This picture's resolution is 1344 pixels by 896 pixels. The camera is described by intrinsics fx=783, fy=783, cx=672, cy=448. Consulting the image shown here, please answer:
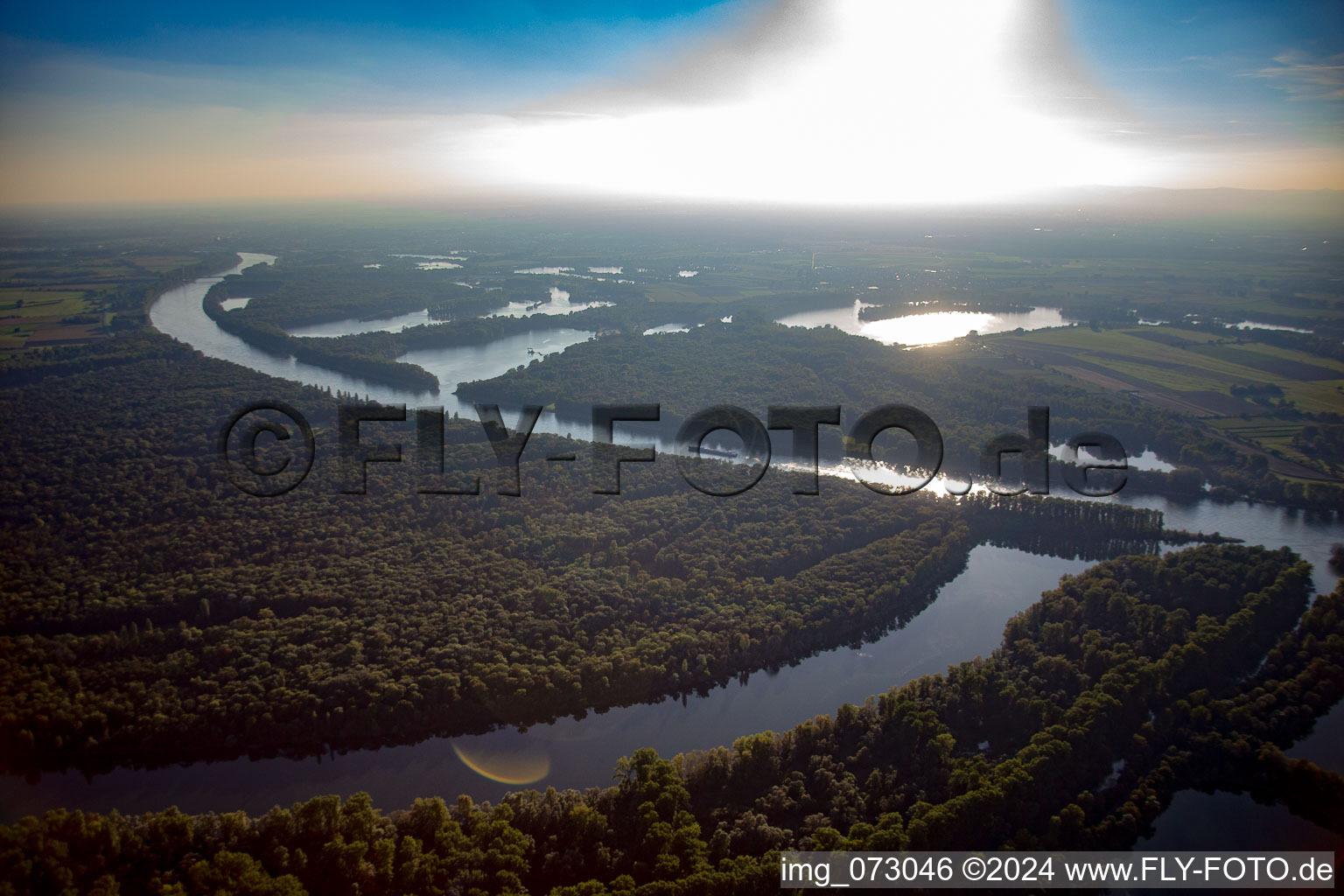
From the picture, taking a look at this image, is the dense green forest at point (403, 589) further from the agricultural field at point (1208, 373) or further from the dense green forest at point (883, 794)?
the agricultural field at point (1208, 373)

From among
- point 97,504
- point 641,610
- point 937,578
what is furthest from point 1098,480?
point 97,504

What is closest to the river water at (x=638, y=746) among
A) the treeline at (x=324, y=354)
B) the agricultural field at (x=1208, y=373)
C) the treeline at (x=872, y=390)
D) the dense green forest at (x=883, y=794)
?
the dense green forest at (x=883, y=794)

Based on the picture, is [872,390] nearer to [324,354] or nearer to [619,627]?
[619,627]

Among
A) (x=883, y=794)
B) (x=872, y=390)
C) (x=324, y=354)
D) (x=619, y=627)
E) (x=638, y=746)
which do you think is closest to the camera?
(x=883, y=794)

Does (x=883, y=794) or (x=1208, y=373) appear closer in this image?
(x=883, y=794)

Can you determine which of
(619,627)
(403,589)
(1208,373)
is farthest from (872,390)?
(403,589)

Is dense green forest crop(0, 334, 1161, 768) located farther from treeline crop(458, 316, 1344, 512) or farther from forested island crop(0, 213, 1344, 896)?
treeline crop(458, 316, 1344, 512)
